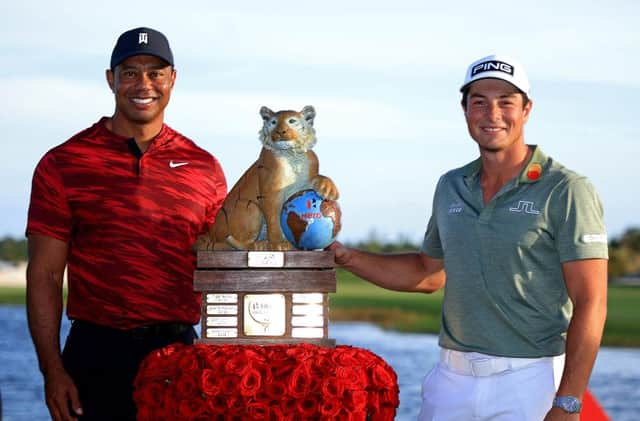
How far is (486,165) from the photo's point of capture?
510 centimetres

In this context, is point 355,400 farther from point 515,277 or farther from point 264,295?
point 515,277

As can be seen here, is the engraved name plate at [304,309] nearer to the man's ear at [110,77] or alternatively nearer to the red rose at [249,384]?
the red rose at [249,384]

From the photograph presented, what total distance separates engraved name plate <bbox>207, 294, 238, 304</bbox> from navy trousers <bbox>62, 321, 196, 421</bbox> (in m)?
0.69

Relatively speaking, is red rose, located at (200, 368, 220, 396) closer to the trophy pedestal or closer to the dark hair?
the trophy pedestal

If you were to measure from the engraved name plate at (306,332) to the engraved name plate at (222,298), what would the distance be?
312 millimetres

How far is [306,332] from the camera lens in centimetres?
500

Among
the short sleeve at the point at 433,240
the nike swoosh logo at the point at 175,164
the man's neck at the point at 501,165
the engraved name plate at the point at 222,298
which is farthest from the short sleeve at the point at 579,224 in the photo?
the nike swoosh logo at the point at 175,164

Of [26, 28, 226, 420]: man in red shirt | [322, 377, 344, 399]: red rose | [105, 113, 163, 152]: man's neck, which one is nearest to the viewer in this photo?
[322, 377, 344, 399]: red rose

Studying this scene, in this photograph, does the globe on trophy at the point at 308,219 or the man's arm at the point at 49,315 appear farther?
the man's arm at the point at 49,315

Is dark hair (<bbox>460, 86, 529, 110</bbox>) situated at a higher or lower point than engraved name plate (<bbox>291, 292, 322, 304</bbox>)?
higher

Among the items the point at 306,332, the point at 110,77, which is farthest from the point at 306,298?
the point at 110,77

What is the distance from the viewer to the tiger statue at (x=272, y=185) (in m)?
5.06

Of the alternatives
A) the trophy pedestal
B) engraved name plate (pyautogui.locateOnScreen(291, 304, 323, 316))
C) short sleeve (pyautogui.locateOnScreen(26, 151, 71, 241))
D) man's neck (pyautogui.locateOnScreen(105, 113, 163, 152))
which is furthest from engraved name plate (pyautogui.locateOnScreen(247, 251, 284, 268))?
short sleeve (pyautogui.locateOnScreen(26, 151, 71, 241))

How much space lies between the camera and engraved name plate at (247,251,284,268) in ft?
16.3
